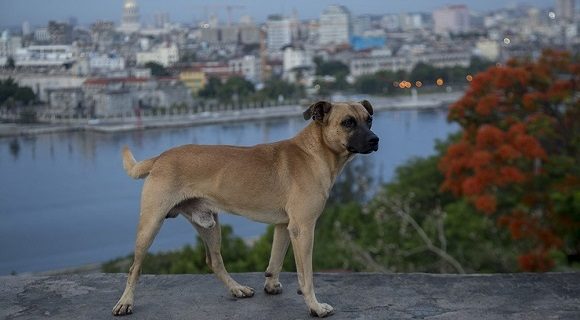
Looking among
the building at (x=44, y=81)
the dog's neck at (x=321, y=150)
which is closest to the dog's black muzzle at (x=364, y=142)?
the dog's neck at (x=321, y=150)

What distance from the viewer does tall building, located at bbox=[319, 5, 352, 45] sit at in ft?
94.7

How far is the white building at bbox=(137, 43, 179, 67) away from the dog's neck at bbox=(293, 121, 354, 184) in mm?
13080

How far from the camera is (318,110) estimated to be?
316 cm

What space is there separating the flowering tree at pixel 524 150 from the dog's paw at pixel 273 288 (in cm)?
574

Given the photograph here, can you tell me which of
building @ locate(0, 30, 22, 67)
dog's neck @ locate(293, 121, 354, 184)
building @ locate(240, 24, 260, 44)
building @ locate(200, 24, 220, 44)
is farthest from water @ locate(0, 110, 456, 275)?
building @ locate(240, 24, 260, 44)

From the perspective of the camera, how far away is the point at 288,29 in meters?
27.6

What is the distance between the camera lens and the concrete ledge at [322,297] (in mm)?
3350

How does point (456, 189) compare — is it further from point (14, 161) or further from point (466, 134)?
point (14, 161)

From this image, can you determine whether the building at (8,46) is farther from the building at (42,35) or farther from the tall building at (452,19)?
the tall building at (452,19)

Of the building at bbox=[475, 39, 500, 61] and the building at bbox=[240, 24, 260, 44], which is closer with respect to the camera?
the building at bbox=[240, 24, 260, 44]

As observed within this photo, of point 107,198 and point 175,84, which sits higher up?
point 175,84

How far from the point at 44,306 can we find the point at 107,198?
1016cm

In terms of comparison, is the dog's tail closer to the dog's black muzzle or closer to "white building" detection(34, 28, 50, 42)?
the dog's black muzzle

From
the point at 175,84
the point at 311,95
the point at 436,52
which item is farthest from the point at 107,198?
the point at 436,52
